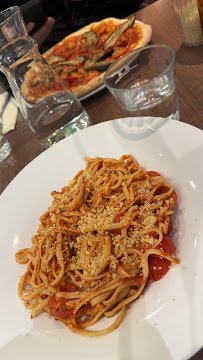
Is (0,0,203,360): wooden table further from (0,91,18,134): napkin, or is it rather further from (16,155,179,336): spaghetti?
(16,155,179,336): spaghetti

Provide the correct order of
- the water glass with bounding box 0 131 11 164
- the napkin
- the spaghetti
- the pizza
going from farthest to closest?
the napkin, the water glass with bounding box 0 131 11 164, the pizza, the spaghetti

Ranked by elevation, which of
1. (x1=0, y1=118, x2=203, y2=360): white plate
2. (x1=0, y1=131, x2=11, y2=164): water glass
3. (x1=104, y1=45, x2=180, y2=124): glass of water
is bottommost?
(x1=0, y1=131, x2=11, y2=164): water glass

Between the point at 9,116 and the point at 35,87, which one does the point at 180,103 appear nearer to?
the point at 35,87

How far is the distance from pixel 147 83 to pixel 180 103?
1.24 feet

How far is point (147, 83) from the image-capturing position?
4.70 ft

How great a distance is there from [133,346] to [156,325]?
0.08 m

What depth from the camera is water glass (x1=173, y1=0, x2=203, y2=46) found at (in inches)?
74.7

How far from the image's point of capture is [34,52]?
1755mm

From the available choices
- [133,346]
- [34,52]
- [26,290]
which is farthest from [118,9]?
[133,346]

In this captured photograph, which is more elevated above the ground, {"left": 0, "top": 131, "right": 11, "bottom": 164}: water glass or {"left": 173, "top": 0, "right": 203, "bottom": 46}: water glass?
{"left": 173, "top": 0, "right": 203, "bottom": 46}: water glass

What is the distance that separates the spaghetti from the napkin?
108 centimetres

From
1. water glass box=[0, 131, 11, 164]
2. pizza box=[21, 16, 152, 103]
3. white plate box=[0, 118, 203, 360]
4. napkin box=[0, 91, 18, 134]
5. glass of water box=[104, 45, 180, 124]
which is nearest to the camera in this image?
white plate box=[0, 118, 203, 360]

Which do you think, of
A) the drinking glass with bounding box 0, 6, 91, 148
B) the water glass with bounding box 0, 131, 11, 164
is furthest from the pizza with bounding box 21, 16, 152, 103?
the water glass with bounding box 0, 131, 11, 164

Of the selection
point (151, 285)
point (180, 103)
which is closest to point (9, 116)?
point (180, 103)
